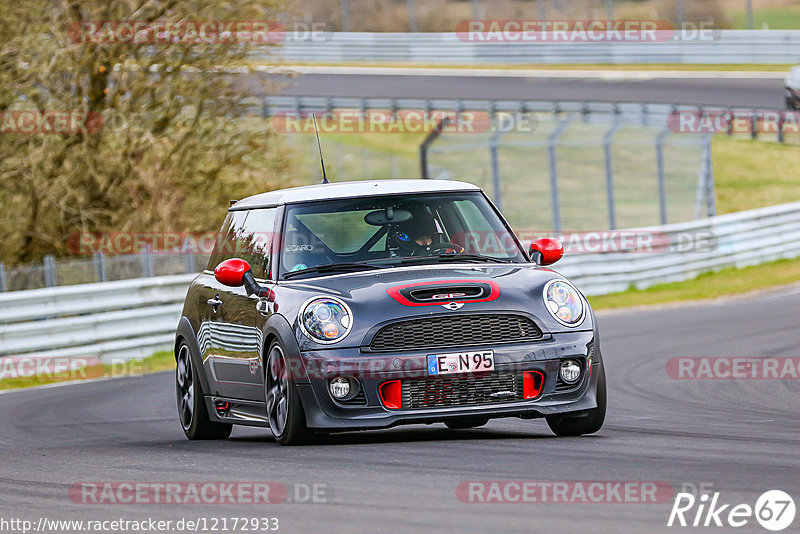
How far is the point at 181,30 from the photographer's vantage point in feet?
72.5

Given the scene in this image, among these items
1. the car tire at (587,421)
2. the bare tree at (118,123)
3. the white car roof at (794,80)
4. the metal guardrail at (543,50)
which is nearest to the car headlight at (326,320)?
the car tire at (587,421)

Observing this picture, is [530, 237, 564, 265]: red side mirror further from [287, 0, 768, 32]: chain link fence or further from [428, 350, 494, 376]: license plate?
[287, 0, 768, 32]: chain link fence

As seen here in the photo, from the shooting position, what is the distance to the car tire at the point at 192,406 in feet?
33.0

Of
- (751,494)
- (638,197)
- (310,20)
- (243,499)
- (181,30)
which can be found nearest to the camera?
(751,494)

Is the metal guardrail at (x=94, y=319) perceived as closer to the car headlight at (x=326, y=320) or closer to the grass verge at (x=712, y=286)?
the grass verge at (x=712, y=286)

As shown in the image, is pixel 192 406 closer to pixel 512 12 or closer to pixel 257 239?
pixel 257 239

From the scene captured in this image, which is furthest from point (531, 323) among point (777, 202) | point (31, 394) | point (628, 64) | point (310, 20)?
point (310, 20)

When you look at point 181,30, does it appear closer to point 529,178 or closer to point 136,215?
point 136,215

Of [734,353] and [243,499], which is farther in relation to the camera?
[734,353]

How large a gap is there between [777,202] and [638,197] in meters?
4.12

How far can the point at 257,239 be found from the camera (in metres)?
9.59

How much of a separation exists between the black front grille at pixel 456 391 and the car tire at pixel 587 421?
1.77ft

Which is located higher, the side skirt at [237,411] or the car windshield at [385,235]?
the car windshield at [385,235]

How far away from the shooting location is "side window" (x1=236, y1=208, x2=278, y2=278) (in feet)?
30.5
